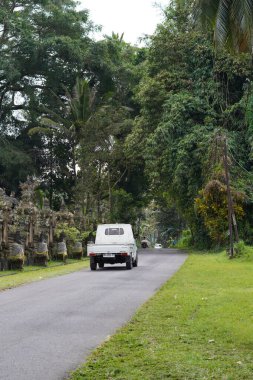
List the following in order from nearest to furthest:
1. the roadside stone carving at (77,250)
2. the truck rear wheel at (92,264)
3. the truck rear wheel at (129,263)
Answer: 1. the truck rear wheel at (129,263)
2. the truck rear wheel at (92,264)
3. the roadside stone carving at (77,250)

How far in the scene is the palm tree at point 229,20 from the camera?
421 inches

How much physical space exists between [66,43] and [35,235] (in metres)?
19.7

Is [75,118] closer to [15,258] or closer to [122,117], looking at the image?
[122,117]

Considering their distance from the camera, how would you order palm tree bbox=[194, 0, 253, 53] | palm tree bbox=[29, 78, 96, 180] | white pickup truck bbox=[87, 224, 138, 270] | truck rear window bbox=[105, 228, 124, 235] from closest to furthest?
1. palm tree bbox=[194, 0, 253, 53]
2. white pickup truck bbox=[87, 224, 138, 270]
3. truck rear window bbox=[105, 228, 124, 235]
4. palm tree bbox=[29, 78, 96, 180]

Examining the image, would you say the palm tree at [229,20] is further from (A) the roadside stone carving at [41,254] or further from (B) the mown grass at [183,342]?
(A) the roadside stone carving at [41,254]

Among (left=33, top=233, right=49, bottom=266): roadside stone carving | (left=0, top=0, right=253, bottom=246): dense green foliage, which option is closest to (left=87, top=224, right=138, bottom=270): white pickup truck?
(left=33, top=233, right=49, bottom=266): roadside stone carving

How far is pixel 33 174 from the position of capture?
155 feet

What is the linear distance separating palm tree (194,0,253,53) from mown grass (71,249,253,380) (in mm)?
5244

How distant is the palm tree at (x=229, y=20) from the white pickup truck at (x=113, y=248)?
45.2ft

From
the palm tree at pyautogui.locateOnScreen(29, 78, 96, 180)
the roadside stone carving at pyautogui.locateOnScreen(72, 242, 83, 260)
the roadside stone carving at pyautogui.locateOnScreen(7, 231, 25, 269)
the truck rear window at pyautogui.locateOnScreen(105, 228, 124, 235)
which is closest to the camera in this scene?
the roadside stone carving at pyautogui.locateOnScreen(7, 231, 25, 269)

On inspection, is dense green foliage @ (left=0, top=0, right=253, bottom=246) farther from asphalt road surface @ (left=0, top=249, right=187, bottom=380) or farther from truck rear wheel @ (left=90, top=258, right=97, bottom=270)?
asphalt road surface @ (left=0, top=249, right=187, bottom=380)

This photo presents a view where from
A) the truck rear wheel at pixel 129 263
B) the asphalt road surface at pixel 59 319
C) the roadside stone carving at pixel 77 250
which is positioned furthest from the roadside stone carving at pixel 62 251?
the asphalt road surface at pixel 59 319

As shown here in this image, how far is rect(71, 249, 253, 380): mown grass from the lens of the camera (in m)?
6.77

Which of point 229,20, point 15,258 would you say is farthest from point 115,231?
point 229,20
